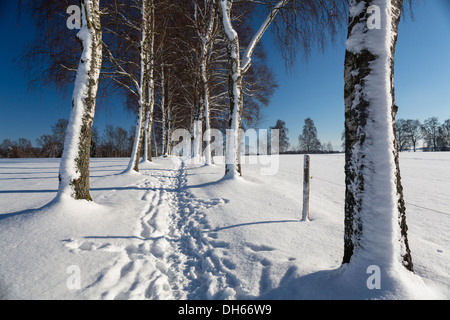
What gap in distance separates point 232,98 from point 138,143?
14.6 ft

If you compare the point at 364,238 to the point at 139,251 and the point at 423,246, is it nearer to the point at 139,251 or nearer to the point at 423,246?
the point at 423,246

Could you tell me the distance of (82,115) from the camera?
→ 3498mm

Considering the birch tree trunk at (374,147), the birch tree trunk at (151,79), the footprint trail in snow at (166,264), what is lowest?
the footprint trail in snow at (166,264)

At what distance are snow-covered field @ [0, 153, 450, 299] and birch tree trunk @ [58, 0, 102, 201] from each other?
40 cm

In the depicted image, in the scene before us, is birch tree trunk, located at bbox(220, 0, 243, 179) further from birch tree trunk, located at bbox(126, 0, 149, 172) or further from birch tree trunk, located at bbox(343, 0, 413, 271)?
birch tree trunk, located at bbox(343, 0, 413, 271)

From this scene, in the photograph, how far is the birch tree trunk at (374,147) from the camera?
1.56m

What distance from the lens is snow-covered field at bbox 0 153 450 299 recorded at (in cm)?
171

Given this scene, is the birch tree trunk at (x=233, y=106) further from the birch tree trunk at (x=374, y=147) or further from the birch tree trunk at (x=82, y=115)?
the birch tree trunk at (x=374, y=147)

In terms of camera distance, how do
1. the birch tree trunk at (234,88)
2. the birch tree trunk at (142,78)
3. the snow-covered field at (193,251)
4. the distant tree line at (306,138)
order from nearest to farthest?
the snow-covered field at (193,251)
the birch tree trunk at (234,88)
the birch tree trunk at (142,78)
the distant tree line at (306,138)

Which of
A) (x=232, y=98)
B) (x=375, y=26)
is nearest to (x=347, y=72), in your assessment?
(x=375, y=26)

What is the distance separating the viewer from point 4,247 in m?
2.20

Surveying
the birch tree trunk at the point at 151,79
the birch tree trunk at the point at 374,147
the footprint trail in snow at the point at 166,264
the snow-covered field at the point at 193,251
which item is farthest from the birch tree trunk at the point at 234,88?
the birch tree trunk at the point at 374,147

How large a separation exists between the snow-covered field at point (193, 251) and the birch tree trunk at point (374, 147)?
30 centimetres
